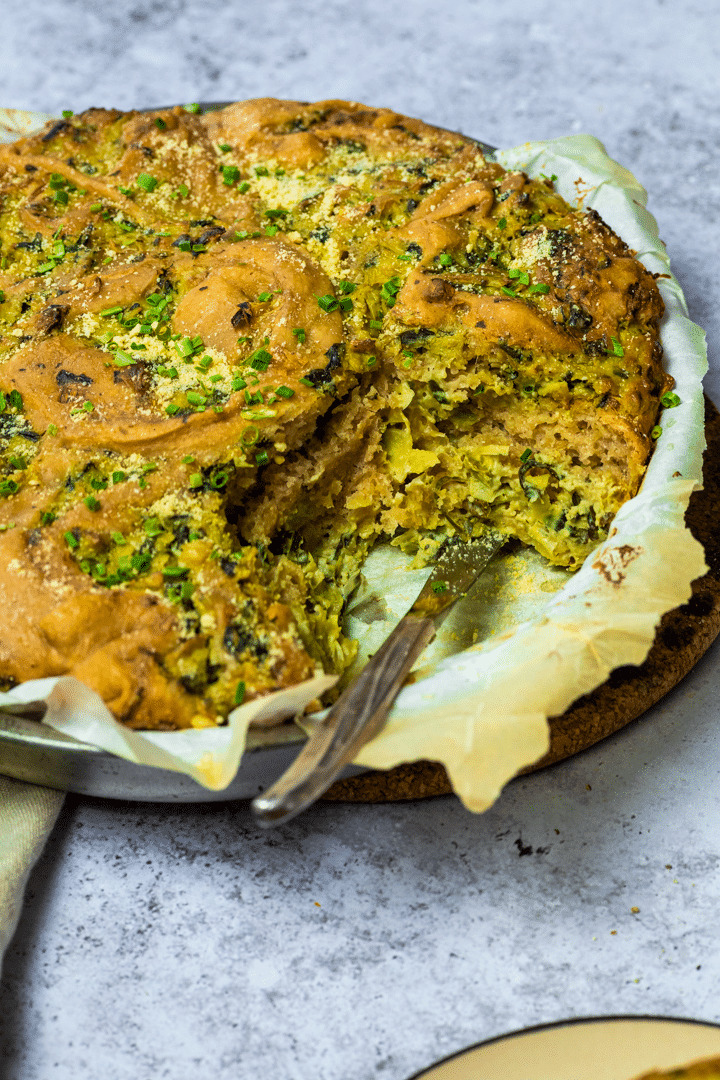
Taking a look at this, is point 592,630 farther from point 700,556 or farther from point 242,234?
point 242,234

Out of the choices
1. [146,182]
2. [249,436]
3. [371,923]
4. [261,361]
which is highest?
[146,182]

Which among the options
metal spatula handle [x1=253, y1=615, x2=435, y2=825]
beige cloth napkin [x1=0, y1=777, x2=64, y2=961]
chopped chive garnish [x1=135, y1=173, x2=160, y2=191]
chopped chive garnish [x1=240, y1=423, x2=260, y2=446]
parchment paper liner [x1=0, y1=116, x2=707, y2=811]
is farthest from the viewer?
chopped chive garnish [x1=135, y1=173, x2=160, y2=191]

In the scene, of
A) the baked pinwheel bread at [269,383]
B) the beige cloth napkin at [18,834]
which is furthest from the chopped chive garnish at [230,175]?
the beige cloth napkin at [18,834]

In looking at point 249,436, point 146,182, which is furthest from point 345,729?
point 146,182

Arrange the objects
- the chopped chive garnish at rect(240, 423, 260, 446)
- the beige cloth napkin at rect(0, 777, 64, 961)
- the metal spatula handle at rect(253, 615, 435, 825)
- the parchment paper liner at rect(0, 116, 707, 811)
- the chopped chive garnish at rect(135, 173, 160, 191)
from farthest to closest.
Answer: the chopped chive garnish at rect(135, 173, 160, 191), the chopped chive garnish at rect(240, 423, 260, 446), the beige cloth napkin at rect(0, 777, 64, 961), the parchment paper liner at rect(0, 116, 707, 811), the metal spatula handle at rect(253, 615, 435, 825)

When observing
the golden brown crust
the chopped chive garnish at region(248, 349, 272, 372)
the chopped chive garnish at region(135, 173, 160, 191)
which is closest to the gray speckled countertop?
the golden brown crust

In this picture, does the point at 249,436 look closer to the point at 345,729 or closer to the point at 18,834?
the point at 345,729

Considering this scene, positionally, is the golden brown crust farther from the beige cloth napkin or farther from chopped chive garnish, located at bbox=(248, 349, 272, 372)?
chopped chive garnish, located at bbox=(248, 349, 272, 372)

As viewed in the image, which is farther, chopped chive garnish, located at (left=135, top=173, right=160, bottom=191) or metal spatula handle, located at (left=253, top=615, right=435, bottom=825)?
chopped chive garnish, located at (left=135, top=173, right=160, bottom=191)
